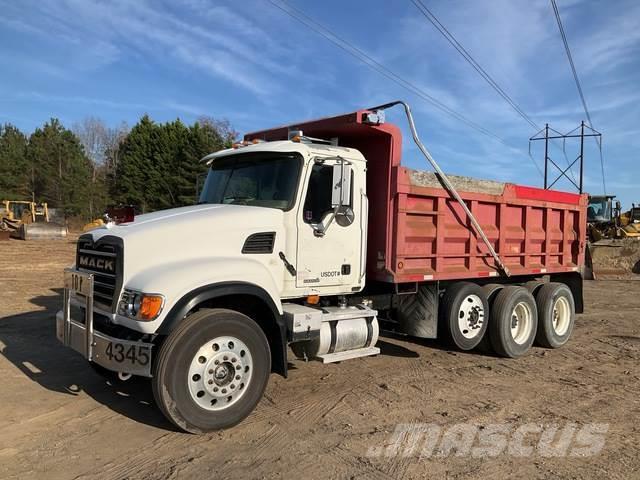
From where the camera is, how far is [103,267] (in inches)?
180

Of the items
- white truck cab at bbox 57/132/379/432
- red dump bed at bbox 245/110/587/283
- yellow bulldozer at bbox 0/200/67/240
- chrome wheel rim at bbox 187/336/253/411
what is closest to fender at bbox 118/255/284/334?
white truck cab at bbox 57/132/379/432

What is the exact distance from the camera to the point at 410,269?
251 inches

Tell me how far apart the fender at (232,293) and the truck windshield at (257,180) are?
3.31ft

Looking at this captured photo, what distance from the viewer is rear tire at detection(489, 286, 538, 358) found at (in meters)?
7.32

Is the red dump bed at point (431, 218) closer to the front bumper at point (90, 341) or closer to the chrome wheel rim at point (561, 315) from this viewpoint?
the chrome wheel rim at point (561, 315)

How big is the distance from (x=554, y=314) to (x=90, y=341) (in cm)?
726

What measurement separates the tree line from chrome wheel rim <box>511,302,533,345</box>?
39.1 meters

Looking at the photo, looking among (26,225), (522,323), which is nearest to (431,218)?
(522,323)

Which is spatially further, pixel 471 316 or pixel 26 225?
pixel 26 225

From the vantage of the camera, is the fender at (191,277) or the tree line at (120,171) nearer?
the fender at (191,277)

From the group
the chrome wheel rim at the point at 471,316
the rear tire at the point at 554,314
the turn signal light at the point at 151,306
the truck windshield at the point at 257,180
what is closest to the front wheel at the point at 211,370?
the turn signal light at the point at 151,306

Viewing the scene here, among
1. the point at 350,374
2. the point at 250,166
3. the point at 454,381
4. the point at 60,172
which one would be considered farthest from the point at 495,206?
the point at 60,172

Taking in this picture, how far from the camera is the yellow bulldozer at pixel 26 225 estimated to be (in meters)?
30.0

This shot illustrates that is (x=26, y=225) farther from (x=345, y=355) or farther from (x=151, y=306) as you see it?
(x=151, y=306)
